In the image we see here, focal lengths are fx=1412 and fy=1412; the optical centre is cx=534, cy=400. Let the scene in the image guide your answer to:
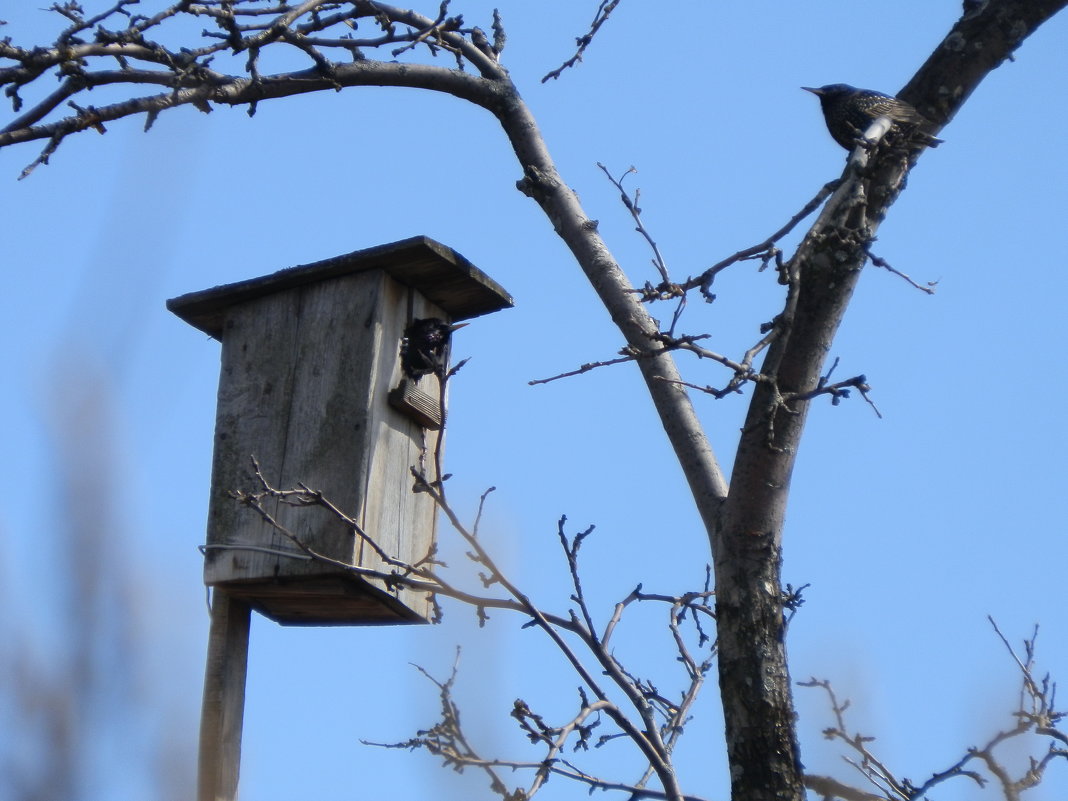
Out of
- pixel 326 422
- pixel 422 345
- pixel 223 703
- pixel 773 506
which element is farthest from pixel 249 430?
pixel 773 506

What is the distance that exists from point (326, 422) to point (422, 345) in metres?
0.38

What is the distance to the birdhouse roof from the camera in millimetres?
3799

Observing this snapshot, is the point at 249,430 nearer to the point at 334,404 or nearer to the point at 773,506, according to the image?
the point at 334,404

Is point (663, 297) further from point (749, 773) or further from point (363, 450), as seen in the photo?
point (363, 450)

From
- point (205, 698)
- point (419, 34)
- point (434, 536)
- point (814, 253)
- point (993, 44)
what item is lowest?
point (205, 698)

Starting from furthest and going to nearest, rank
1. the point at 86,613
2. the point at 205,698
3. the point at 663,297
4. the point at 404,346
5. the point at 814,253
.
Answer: the point at 404,346 → the point at 205,698 → the point at 814,253 → the point at 663,297 → the point at 86,613

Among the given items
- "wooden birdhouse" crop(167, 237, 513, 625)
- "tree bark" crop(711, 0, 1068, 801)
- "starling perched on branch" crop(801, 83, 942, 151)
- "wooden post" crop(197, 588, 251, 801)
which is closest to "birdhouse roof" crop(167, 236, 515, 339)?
"wooden birdhouse" crop(167, 237, 513, 625)

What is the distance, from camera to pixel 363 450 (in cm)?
359

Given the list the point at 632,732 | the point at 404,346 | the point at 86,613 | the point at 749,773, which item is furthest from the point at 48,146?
the point at 749,773

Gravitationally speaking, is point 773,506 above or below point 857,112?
below

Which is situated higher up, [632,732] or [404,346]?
[404,346]

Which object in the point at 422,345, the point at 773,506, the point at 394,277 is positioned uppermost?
the point at 394,277

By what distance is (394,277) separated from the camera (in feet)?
12.8

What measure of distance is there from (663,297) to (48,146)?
131cm
